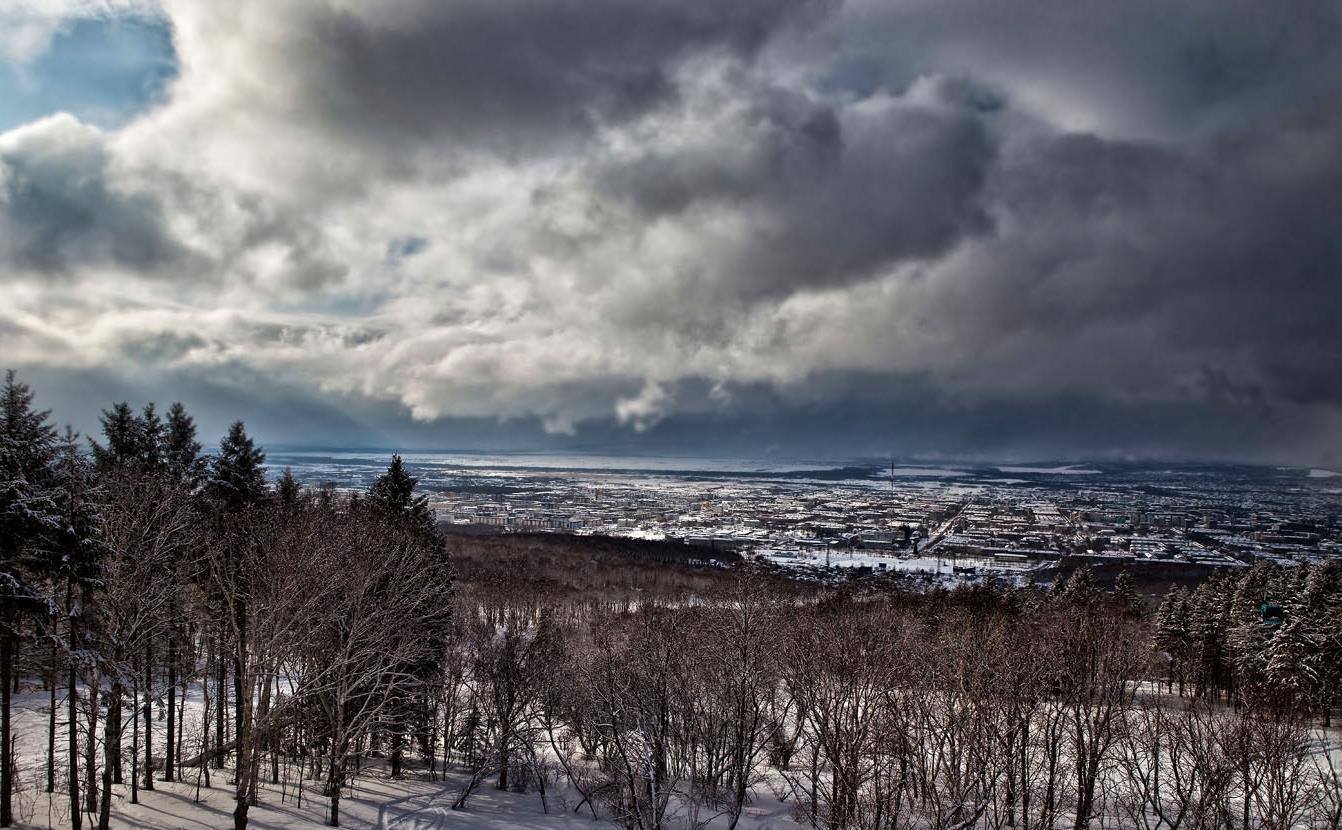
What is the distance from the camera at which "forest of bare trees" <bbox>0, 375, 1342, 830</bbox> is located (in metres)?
21.2

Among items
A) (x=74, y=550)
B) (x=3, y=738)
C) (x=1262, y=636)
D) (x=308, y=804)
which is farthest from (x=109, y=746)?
(x=1262, y=636)

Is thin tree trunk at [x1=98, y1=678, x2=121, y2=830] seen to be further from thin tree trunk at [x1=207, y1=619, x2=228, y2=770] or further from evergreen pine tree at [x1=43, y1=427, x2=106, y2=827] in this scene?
thin tree trunk at [x1=207, y1=619, x2=228, y2=770]

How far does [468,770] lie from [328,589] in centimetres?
1742

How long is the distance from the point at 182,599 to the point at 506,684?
1475cm

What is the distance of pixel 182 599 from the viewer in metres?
28.9

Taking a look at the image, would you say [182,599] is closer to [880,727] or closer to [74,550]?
[74,550]

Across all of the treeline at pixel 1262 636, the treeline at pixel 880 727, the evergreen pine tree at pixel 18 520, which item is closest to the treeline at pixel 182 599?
the evergreen pine tree at pixel 18 520

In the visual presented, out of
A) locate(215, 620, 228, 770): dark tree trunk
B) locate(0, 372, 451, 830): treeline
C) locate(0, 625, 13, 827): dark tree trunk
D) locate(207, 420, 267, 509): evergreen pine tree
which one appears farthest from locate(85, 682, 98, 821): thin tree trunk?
locate(207, 420, 267, 509): evergreen pine tree

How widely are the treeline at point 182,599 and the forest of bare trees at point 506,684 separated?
0.13m

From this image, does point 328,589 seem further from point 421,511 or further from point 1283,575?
point 1283,575

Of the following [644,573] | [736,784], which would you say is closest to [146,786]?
[736,784]

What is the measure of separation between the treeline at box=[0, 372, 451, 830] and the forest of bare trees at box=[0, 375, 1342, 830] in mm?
134

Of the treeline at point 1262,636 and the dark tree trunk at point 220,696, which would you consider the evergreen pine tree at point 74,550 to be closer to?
the dark tree trunk at point 220,696

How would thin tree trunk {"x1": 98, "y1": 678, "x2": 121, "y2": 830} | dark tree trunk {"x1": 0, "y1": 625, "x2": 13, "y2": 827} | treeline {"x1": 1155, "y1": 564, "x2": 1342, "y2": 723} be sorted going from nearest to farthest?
thin tree trunk {"x1": 98, "y1": 678, "x2": 121, "y2": 830}, dark tree trunk {"x1": 0, "y1": 625, "x2": 13, "y2": 827}, treeline {"x1": 1155, "y1": 564, "x2": 1342, "y2": 723}
